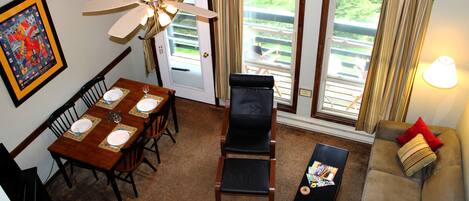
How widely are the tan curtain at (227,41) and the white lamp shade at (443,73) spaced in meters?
2.21

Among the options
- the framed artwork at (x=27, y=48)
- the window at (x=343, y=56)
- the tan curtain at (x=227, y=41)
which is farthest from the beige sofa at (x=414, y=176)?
the framed artwork at (x=27, y=48)

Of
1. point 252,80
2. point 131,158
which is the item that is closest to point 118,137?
point 131,158

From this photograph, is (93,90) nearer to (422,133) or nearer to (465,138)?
(422,133)

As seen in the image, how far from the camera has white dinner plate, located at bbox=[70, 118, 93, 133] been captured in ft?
16.0

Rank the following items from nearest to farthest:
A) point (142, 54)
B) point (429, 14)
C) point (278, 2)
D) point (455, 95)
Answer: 1. point (429, 14)
2. point (455, 95)
3. point (278, 2)
4. point (142, 54)

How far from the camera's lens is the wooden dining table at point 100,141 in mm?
4543

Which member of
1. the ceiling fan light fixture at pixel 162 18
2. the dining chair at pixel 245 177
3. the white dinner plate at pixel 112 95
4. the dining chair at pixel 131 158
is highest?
the ceiling fan light fixture at pixel 162 18

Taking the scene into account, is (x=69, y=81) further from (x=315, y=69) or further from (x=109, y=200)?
(x=315, y=69)

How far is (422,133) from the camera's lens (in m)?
4.64

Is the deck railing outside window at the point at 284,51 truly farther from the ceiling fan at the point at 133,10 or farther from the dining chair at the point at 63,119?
the ceiling fan at the point at 133,10

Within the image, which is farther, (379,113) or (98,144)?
(379,113)

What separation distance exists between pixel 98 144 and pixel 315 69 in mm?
2698

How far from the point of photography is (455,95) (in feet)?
15.5

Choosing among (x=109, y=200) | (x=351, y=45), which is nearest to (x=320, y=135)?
(x=351, y=45)
